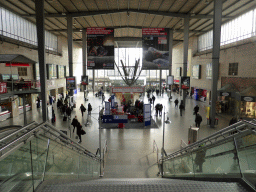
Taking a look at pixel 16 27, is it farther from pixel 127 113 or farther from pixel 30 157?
pixel 30 157

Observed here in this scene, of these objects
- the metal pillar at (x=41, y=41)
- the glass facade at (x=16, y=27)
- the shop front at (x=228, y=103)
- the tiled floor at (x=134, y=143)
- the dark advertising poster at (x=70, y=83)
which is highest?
the glass facade at (x=16, y=27)

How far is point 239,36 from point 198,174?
21390 mm

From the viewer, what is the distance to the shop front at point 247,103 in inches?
576

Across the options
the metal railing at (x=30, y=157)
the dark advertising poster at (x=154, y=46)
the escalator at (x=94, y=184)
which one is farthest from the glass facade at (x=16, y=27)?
the escalator at (x=94, y=184)

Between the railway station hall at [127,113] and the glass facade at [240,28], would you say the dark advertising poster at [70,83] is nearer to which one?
the railway station hall at [127,113]

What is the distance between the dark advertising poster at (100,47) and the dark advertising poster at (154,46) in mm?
3676

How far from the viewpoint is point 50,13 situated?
21438 millimetres

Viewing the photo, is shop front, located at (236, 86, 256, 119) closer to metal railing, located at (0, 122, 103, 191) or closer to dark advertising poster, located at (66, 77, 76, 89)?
metal railing, located at (0, 122, 103, 191)

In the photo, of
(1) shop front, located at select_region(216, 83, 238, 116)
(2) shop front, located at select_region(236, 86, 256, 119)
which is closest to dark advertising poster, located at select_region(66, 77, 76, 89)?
(1) shop front, located at select_region(216, 83, 238, 116)

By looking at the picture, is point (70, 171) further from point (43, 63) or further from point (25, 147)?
point (43, 63)

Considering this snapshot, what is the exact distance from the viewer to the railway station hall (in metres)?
2.77

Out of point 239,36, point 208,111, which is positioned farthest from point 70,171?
point 239,36

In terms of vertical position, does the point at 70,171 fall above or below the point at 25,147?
below

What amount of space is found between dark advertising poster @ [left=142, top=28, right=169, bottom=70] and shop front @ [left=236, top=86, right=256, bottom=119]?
8097 mm
